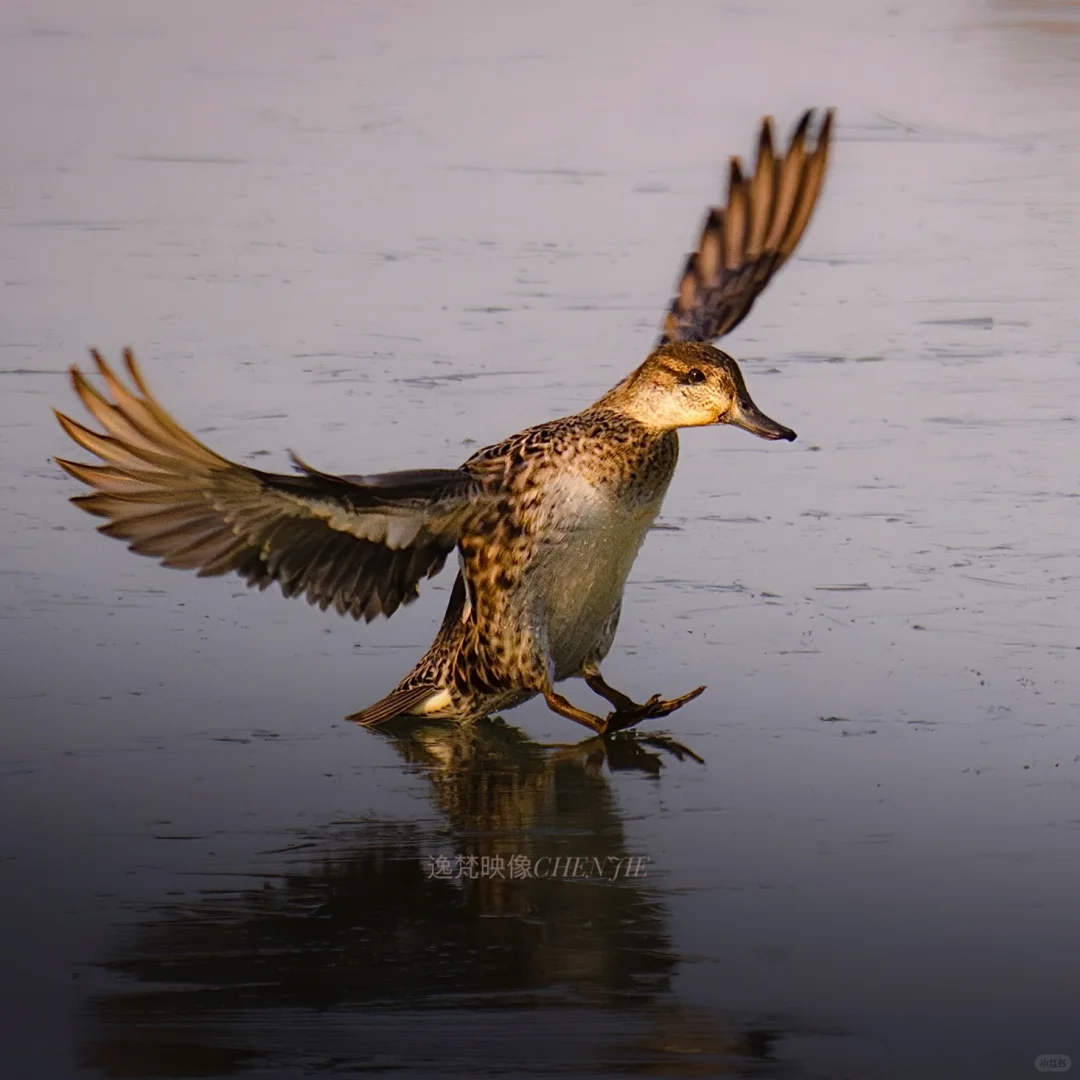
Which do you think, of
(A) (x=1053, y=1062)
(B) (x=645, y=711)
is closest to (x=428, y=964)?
(A) (x=1053, y=1062)

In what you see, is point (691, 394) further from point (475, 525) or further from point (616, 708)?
point (616, 708)

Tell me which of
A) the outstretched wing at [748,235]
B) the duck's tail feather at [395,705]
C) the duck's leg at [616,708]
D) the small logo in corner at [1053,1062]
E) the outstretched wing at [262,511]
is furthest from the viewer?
the outstretched wing at [748,235]

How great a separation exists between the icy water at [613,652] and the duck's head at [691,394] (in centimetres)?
61

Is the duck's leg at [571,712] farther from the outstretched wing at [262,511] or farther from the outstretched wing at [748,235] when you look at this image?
the outstretched wing at [748,235]

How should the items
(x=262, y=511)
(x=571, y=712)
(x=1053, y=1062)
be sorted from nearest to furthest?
(x=1053, y=1062)
(x=262, y=511)
(x=571, y=712)

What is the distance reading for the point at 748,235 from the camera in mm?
6840

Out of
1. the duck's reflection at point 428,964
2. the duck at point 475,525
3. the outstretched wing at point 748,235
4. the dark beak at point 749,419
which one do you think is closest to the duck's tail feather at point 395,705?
the duck at point 475,525

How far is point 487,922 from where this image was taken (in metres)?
4.27

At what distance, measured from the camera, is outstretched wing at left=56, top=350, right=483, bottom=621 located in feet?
16.9

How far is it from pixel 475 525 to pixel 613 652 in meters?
0.70

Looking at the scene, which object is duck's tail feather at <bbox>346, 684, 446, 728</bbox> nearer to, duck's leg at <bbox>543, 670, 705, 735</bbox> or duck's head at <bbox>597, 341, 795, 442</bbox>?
duck's leg at <bbox>543, 670, 705, 735</bbox>

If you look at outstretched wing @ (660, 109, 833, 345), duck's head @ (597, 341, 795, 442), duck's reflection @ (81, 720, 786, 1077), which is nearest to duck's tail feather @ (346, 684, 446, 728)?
duck's reflection @ (81, 720, 786, 1077)

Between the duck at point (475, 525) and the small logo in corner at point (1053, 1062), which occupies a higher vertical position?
the duck at point (475, 525)

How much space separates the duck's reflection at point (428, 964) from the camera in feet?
12.1
